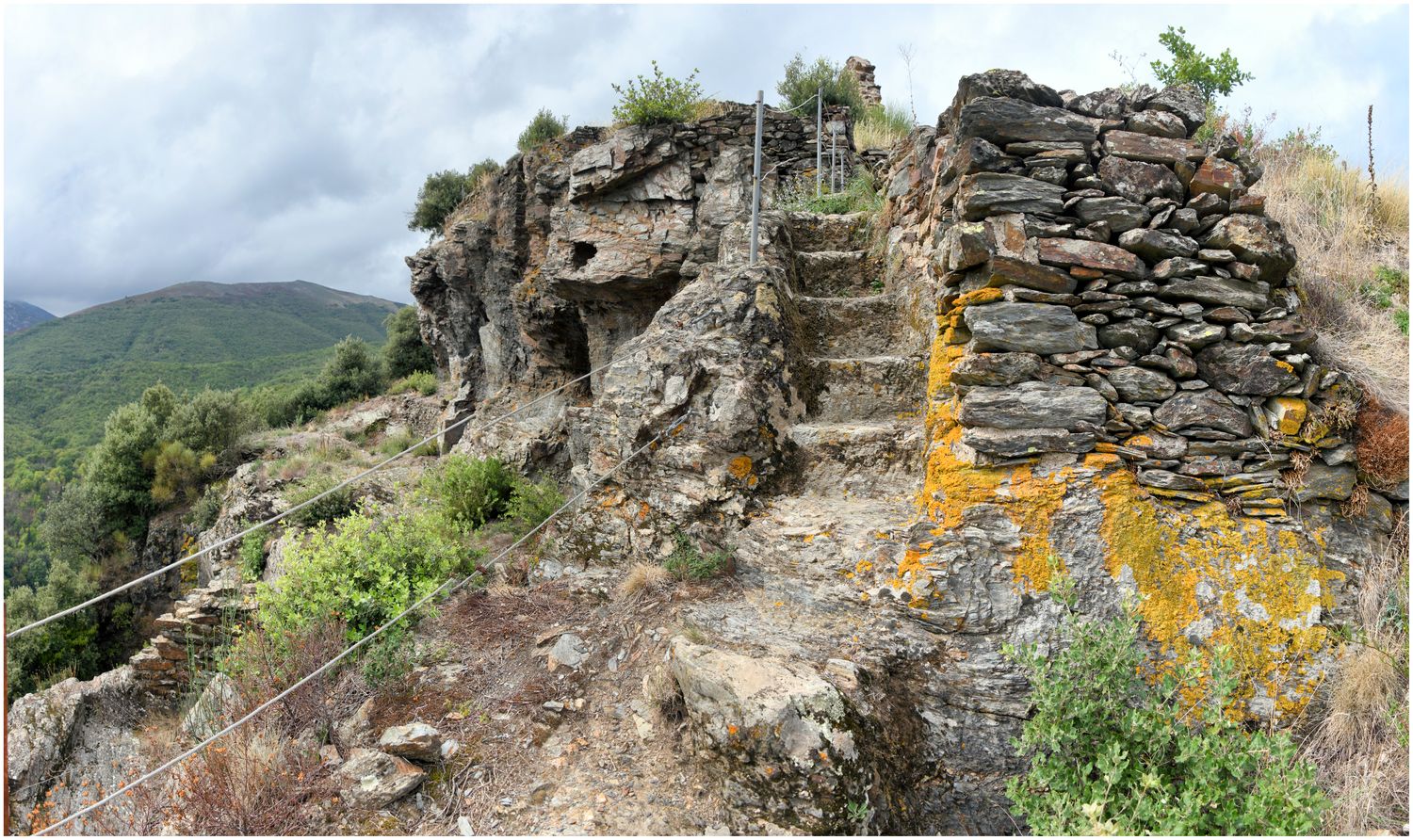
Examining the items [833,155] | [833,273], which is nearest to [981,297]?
[833,273]

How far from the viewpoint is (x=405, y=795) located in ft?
10.6

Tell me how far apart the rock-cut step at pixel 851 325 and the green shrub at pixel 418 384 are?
1474 cm

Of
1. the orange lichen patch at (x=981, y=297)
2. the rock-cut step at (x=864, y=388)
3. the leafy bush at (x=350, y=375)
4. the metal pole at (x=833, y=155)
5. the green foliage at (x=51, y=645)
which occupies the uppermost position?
the metal pole at (x=833, y=155)

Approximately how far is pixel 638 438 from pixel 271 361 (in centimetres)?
4060

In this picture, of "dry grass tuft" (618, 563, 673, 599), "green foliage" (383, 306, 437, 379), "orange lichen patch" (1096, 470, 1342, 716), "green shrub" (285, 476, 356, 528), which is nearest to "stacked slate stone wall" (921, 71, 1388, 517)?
"orange lichen patch" (1096, 470, 1342, 716)

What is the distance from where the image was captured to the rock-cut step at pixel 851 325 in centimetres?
603

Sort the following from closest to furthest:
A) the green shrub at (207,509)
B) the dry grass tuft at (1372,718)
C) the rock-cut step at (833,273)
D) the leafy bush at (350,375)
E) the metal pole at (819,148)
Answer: the dry grass tuft at (1372,718), the rock-cut step at (833,273), the metal pole at (819,148), the green shrub at (207,509), the leafy bush at (350,375)

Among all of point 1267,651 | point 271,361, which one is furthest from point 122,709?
point 271,361

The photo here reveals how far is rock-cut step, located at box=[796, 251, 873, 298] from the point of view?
681 centimetres

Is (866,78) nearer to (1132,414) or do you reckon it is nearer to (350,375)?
(1132,414)

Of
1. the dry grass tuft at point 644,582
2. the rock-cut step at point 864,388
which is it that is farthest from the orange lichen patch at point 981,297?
the dry grass tuft at point 644,582

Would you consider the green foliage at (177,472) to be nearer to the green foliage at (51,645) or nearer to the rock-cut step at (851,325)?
the green foliage at (51,645)

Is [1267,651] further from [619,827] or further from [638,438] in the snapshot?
[638,438]

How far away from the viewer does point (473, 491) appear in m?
7.01
